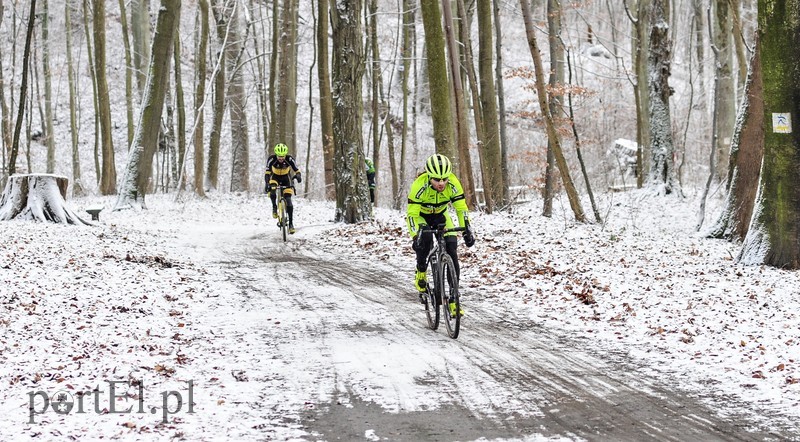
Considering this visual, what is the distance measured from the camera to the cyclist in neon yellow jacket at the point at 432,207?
Result: 8.07 m

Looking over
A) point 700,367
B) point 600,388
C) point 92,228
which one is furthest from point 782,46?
point 92,228

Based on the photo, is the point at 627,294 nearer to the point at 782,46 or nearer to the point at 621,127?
the point at 782,46

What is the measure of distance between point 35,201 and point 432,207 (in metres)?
11.2

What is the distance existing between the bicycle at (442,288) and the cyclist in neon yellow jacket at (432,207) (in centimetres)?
8

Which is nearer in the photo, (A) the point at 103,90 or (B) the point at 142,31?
(A) the point at 103,90

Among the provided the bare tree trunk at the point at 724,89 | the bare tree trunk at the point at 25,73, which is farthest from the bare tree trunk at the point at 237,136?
the bare tree trunk at the point at 724,89

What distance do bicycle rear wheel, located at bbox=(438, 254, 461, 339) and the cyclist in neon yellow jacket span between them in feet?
0.30

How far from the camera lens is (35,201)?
15922 mm

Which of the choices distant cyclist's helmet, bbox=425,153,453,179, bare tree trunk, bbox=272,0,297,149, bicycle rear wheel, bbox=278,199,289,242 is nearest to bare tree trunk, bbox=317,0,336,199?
bare tree trunk, bbox=272,0,297,149

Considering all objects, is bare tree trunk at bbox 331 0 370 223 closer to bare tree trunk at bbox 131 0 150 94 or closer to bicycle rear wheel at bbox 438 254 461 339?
bicycle rear wheel at bbox 438 254 461 339

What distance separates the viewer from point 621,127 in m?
40.1

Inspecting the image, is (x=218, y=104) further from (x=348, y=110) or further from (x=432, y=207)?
(x=432, y=207)

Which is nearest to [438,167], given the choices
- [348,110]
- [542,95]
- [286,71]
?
[542,95]

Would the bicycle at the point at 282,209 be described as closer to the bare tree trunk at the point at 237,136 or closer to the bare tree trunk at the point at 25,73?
the bare tree trunk at the point at 25,73
